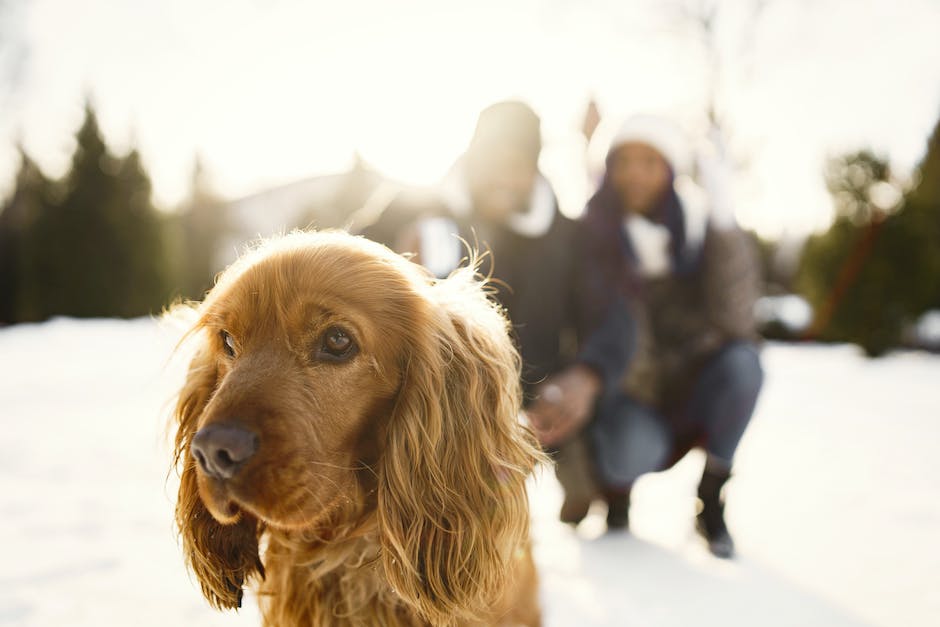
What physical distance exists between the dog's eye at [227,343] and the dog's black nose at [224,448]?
346mm

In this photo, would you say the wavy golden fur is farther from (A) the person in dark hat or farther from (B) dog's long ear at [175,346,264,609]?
(A) the person in dark hat

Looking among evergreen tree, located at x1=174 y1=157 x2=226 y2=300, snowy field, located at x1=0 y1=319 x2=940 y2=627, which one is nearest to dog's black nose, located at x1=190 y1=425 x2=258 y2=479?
snowy field, located at x1=0 y1=319 x2=940 y2=627

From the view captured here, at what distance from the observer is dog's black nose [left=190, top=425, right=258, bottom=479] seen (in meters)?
1.12

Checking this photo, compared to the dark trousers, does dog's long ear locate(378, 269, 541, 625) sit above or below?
above

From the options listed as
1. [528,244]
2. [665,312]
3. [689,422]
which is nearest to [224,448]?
[528,244]

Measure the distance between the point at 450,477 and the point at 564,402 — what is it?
1.19 metres

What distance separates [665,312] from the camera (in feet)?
10.2

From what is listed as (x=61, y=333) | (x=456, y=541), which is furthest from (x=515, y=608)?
(x=61, y=333)

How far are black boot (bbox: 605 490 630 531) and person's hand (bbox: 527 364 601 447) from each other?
42cm

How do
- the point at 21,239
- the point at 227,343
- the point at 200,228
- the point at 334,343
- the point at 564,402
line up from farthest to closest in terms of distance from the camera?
1. the point at 200,228
2. the point at 21,239
3. the point at 564,402
4. the point at 227,343
5. the point at 334,343

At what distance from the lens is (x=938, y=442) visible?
4.45 m

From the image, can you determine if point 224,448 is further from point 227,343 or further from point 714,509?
point 714,509

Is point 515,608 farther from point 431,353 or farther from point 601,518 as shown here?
point 601,518

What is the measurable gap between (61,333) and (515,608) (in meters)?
13.3
